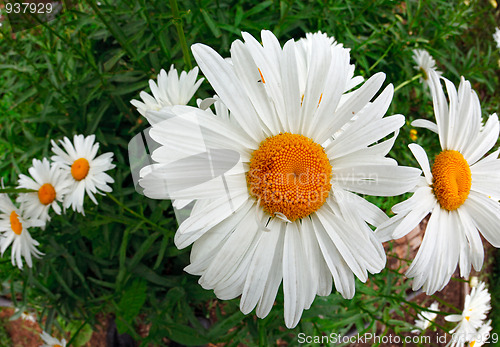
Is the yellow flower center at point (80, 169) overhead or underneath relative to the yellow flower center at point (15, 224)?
overhead

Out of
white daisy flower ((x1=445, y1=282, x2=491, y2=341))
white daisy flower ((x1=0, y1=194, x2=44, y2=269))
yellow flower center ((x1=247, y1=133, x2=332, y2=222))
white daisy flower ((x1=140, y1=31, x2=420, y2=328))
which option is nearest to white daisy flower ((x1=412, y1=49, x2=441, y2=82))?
white daisy flower ((x1=445, y1=282, x2=491, y2=341))

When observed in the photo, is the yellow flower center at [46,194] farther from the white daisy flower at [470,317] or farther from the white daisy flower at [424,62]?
the white daisy flower at [424,62]

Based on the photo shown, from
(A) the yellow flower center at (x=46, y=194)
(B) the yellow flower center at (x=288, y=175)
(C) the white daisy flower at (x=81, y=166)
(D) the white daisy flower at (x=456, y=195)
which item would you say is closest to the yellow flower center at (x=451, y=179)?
(D) the white daisy flower at (x=456, y=195)

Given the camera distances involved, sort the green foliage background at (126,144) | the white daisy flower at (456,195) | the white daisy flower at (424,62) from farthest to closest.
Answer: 1. the white daisy flower at (424,62)
2. the green foliage background at (126,144)
3. the white daisy flower at (456,195)

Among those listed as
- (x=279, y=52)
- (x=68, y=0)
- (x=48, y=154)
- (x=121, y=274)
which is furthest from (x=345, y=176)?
(x=48, y=154)

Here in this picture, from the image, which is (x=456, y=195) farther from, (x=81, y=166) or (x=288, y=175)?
(x=81, y=166)
